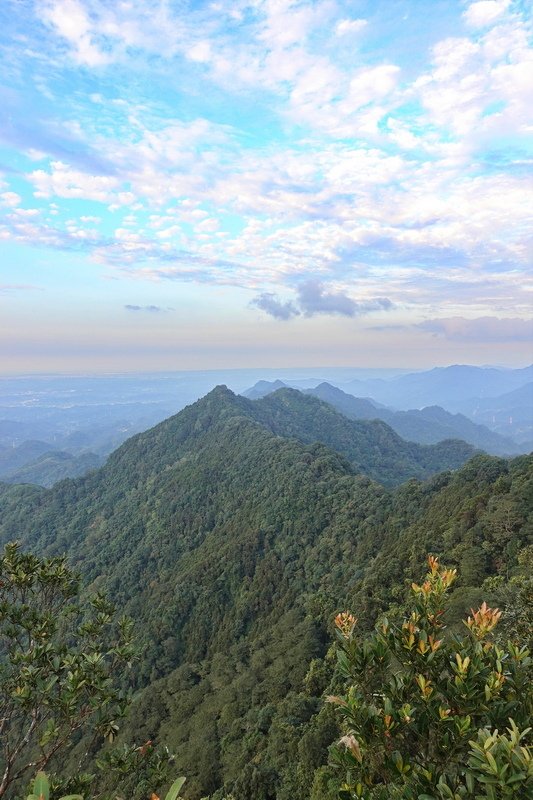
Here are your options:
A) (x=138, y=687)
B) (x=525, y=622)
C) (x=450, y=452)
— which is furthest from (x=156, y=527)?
(x=450, y=452)

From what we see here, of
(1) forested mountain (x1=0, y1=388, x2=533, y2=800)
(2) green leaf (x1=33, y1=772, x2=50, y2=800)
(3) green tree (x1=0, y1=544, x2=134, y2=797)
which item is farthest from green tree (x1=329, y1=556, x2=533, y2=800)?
(1) forested mountain (x1=0, y1=388, x2=533, y2=800)

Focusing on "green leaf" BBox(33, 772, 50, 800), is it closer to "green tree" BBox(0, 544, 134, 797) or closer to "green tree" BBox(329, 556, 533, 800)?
"green tree" BBox(329, 556, 533, 800)

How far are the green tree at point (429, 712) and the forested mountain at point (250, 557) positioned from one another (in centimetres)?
2282

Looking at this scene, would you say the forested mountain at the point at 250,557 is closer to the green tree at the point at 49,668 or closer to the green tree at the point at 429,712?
the green tree at the point at 49,668

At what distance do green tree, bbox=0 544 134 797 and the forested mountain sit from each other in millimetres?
19782

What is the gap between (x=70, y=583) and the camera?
10414 millimetres

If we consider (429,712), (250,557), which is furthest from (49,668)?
(250,557)

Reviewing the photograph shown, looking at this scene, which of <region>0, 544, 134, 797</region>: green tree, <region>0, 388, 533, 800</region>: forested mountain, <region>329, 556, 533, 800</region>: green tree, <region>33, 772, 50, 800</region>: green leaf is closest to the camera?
<region>33, 772, 50, 800</region>: green leaf

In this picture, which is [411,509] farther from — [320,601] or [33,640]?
[33,640]

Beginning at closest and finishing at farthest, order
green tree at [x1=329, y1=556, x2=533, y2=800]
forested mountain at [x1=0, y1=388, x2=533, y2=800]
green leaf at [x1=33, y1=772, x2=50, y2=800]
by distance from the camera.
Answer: green leaf at [x1=33, y1=772, x2=50, y2=800] → green tree at [x1=329, y1=556, x2=533, y2=800] → forested mountain at [x1=0, y1=388, x2=533, y2=800]

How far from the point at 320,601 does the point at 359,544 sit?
11.8 meters

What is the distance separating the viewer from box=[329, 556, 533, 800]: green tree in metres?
4.36

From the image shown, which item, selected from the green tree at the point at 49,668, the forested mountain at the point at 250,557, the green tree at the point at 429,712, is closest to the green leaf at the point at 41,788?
the green tree at the point at 429,712

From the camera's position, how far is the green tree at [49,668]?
24.9ft
